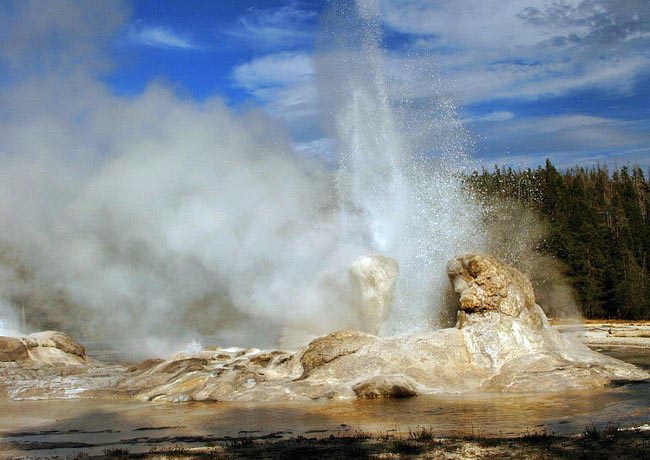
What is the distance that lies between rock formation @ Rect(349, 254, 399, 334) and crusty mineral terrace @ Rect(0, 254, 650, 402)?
3.41 metres

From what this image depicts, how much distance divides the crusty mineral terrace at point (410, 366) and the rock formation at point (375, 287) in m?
3.41

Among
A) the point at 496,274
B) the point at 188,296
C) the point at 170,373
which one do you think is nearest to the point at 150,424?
the point at 170,373

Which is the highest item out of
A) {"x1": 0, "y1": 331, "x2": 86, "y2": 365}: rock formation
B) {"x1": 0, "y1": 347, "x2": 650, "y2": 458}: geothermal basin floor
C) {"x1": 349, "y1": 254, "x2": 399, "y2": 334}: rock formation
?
{"x1": 349, "y1": 254, "x2": 399, "y2": 334}: rock formation

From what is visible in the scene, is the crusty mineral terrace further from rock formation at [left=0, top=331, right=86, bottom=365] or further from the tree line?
the tree line

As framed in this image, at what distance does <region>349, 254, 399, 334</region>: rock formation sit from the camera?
23125 millimetres

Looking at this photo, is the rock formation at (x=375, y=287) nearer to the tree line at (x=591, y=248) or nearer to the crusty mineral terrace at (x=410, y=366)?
the crusty mineral terrace at (x=410, y=366)

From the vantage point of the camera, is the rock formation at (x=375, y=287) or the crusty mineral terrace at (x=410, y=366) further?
the rock formation at (x=375, y=287)

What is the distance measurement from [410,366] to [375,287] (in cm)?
647

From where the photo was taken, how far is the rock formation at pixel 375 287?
23.1 meters

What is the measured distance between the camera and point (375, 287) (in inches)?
910

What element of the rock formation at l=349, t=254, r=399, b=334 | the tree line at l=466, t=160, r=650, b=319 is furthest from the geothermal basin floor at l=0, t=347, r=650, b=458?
the tree line at l=466, t=160, r=650, b=319

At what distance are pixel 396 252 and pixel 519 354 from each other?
8147 mm

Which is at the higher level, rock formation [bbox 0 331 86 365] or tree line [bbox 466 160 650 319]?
tree line [bbox 466 160 650 319]

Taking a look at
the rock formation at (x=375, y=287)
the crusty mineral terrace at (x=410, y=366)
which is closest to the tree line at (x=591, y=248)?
the rock formation at (x=375, y=287)
